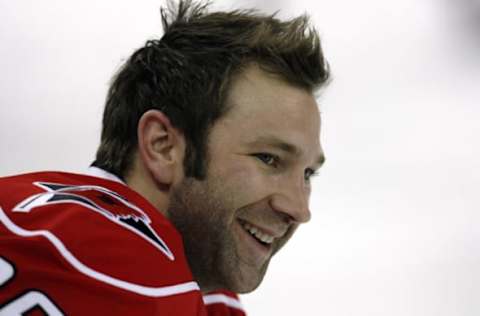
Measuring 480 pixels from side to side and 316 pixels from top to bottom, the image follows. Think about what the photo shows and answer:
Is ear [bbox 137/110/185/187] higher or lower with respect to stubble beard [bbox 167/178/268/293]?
higher

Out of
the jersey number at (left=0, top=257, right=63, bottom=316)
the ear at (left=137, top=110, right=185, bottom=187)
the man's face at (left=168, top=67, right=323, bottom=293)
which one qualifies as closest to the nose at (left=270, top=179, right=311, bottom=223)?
the man's face at (left=168, top=67, right=323, bottom=293)

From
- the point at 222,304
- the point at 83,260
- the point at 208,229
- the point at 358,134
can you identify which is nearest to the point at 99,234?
the point at 83,260

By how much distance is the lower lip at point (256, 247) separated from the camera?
40.5 inches

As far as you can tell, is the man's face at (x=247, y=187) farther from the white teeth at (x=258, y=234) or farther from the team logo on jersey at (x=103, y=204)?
the team logo on jersey at (x=103, y=204)

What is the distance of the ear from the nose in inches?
5.3

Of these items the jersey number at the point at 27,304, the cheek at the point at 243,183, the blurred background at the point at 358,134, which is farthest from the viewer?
the blurred background at the point at 358,134

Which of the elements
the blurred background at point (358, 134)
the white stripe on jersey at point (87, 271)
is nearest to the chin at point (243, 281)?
the white stripe on jersey at point (87, 271)

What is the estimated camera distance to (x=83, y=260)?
681 mm

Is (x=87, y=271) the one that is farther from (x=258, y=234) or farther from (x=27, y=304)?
(x=258, y=234)

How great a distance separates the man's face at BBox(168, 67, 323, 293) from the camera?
39.8 inches

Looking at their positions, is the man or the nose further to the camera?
the nose

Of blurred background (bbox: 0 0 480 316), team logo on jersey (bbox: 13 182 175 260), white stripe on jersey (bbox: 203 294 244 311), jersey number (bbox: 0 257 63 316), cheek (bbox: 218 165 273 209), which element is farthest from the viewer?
blurred background (bbox: 0 0 480 316)

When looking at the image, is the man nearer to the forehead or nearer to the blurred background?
the forehead

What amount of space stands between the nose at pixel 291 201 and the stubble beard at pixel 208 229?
→ 68 millimetres
